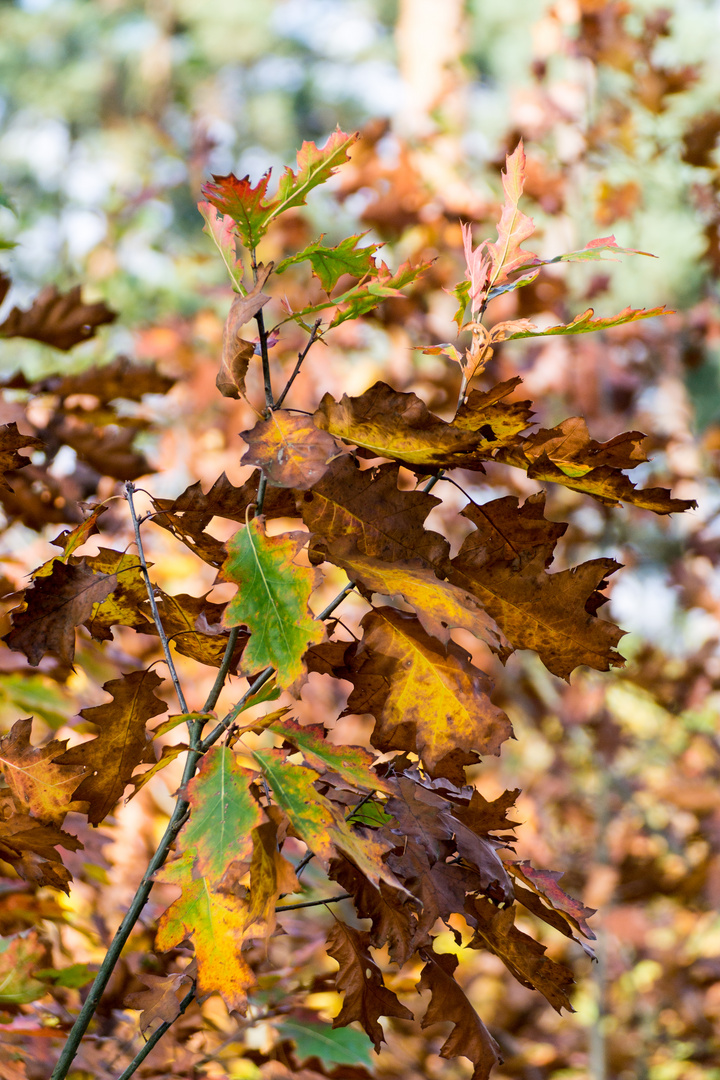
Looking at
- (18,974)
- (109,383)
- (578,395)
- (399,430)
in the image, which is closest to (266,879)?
(399,430)

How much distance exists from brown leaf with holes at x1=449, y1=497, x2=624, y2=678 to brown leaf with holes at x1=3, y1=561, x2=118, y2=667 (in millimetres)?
263

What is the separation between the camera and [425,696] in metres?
0.59

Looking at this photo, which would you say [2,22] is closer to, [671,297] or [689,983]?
[671,297]

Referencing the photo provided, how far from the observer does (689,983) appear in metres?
2.65

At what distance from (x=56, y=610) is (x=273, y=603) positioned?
19cm

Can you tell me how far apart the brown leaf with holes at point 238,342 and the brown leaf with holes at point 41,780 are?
289 millimetres

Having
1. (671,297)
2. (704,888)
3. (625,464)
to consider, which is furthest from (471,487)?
(671,297)

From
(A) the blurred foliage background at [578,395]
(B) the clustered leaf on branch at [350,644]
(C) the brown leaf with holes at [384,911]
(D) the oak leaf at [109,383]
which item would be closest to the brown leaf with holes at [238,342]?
(B) the clustered leaf on branch at [350,644]

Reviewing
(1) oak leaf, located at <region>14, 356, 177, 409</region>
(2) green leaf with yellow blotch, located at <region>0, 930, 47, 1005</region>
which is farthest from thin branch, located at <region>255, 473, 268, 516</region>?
(1) oak leaf, located at <region>14, 356, 177, 409</region>

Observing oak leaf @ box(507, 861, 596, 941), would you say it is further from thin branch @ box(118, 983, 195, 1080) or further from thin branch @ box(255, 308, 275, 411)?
thin branch @ box(255, 308, 275, 411)

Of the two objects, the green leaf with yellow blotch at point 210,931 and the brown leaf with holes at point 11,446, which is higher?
the brown leaf with holes at point 11,446

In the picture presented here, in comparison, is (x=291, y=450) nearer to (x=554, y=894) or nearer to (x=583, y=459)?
(x=583, y=459)

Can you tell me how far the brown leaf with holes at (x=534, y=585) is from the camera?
617mm

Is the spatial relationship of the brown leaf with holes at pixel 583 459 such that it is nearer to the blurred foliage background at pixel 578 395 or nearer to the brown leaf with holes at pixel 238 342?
the brown leaf with holes at pixel 238 342
